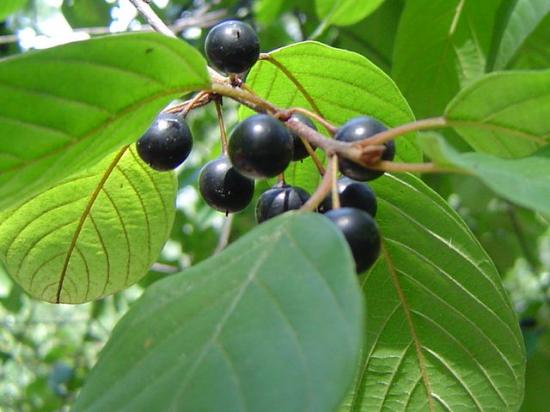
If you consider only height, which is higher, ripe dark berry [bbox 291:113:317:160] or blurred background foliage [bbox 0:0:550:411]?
ripe dark berry [bbox 291:113:317:160]

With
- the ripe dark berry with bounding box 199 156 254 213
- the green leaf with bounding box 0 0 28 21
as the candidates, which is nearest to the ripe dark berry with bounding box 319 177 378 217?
the ripe dark berry with bounding box 199 156 254 213

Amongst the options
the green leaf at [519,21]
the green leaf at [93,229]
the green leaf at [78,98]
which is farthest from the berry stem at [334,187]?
the green leaf at [519,21]

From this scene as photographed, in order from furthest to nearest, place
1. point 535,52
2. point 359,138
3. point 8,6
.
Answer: point 535,52, point 8,6, point 359,138

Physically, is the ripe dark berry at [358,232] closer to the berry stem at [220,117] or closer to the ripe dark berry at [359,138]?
the ripe dark berry at [359,138]

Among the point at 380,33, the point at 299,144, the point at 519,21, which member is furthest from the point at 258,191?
the point at 299,144

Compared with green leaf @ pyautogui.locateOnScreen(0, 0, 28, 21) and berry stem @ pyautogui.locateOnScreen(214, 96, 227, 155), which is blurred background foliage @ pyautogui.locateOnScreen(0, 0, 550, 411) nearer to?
green leaf @ pyautogui.locateOnScreen(0, 0, 28, 21)

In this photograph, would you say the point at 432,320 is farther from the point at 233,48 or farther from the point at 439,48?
the point at 439,48

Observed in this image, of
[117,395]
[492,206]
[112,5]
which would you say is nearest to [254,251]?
[117,395]
